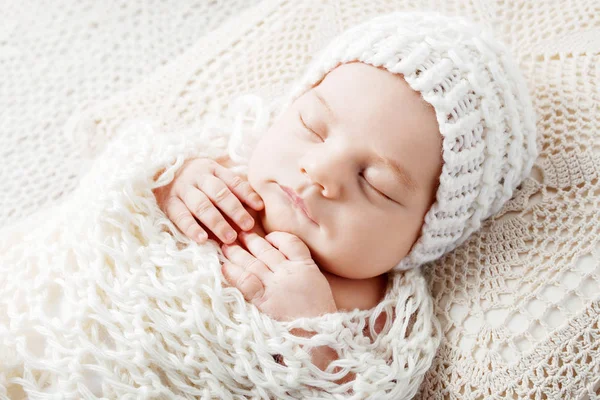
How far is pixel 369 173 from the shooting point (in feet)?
3.92

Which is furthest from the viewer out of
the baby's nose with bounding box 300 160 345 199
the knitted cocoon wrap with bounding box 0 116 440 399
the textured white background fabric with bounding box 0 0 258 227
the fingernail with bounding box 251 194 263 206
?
the textured white background fabric with bounding box 0 0 258 227

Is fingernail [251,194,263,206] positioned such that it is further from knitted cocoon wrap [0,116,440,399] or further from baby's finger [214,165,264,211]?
knitted cocoon wrap [0,116,440,399]

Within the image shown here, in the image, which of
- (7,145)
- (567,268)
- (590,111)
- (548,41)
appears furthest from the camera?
(7,145)

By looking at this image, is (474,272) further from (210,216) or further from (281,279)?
(210,216)

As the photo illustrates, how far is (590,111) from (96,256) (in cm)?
107

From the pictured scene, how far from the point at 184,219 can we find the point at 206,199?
0.06 meters

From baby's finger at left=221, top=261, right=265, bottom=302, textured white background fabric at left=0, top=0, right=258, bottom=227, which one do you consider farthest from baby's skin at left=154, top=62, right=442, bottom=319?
textured white background fabric at left=0, top=0, right=258, bottom=227

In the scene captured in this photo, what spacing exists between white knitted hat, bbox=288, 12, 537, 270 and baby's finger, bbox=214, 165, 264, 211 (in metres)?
0.23

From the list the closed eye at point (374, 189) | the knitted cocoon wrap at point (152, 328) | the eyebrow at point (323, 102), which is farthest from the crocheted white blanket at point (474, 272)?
the eyebrow at point (323, 102)

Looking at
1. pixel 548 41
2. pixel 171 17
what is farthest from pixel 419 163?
pixel 171 17

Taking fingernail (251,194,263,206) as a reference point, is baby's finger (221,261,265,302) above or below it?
below

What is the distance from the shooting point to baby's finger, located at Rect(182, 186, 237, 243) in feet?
4.12

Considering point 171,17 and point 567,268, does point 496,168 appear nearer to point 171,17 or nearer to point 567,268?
point 567,268

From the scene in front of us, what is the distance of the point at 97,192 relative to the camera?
4.11 ft
